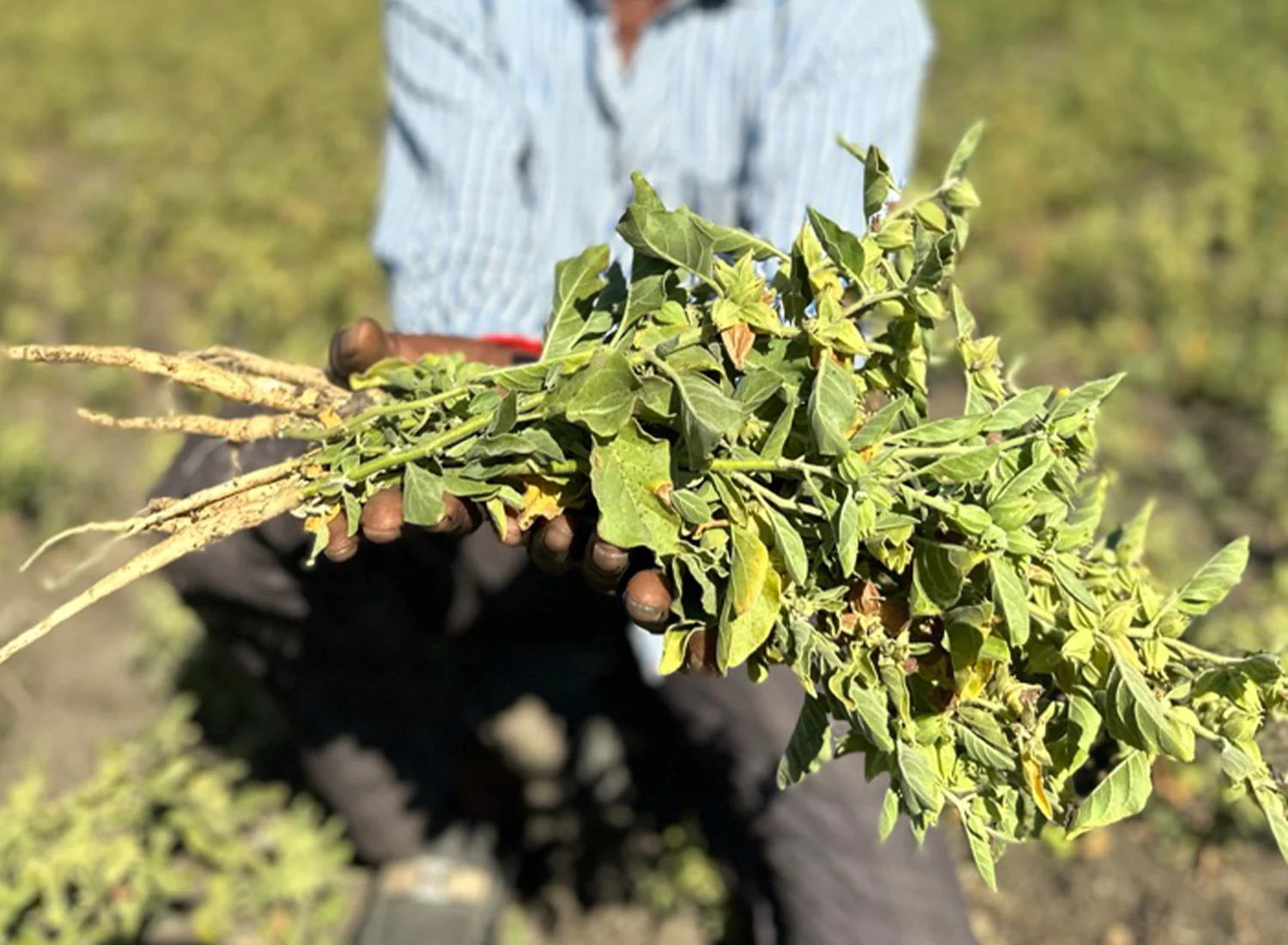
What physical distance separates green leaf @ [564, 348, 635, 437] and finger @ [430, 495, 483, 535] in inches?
7.9

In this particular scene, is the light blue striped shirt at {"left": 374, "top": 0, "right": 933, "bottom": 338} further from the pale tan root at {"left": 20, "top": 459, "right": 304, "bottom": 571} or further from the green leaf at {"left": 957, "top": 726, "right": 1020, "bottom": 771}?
the green leaf at {"left": 957, "top": 726, "right": 1020, "bottom": 771}

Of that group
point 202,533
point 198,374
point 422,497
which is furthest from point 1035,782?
point 198,374

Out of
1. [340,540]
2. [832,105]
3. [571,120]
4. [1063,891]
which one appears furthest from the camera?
[571,120]

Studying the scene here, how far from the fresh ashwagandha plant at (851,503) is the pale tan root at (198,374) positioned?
2 cm

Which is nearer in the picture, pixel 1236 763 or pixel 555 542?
pixel 1236 763

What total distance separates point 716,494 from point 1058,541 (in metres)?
0.32

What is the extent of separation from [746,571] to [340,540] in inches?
16.5

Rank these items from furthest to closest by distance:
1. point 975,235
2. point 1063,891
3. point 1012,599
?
point 975,235 → point 1063,891 → point 1012,599

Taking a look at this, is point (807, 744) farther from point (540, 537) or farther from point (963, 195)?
point (963, 195)

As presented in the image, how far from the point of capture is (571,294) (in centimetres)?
127

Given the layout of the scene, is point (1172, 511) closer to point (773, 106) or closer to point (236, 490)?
point (773, 106)

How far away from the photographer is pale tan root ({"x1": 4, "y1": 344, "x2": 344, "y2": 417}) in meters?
1.29

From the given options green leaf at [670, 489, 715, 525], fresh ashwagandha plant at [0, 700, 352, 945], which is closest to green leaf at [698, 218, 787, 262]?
green leaf at [670, 489, 715, 525]

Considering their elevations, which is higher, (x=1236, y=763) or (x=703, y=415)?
(x=703, y=415)
